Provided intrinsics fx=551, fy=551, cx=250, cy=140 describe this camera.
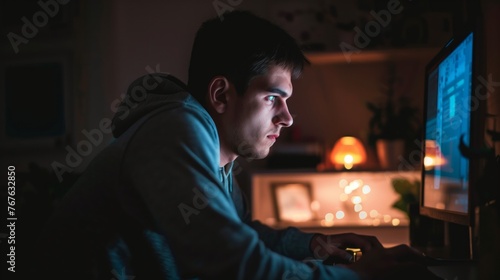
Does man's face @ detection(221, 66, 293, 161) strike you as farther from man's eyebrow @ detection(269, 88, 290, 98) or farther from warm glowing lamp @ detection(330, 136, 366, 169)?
warm glowing lamp @ detection(330, 136, 366, 169)

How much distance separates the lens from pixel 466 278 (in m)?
1.04

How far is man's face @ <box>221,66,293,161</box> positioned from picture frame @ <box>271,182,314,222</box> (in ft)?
6.41

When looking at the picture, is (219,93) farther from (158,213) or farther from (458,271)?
(458,271)

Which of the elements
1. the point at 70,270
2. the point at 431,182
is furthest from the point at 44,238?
the point at 431,182

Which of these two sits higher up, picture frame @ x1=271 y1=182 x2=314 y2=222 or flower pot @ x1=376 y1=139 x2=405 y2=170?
flower pot @ x1=376 y1=139 x2=405 y2=170

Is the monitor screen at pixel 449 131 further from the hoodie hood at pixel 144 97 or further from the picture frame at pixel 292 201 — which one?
the picture frame at pixel 292 201

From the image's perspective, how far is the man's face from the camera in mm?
1294

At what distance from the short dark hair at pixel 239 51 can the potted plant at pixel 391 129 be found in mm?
1866

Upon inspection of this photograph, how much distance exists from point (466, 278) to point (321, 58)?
233 centimetres

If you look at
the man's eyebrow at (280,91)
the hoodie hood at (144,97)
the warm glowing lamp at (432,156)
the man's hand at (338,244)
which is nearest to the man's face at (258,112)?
the man's eyebrow at (280,91)

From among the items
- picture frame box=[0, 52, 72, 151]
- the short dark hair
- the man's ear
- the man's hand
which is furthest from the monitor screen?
picture frame box=[0, 52, 72, 151]

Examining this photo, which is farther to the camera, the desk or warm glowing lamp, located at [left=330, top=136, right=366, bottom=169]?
warm glowing lamp, located at [left=330, top=136, right=366, bottom=169]

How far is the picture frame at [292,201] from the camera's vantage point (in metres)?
3.24

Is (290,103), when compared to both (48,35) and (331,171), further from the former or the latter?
(48,35)
